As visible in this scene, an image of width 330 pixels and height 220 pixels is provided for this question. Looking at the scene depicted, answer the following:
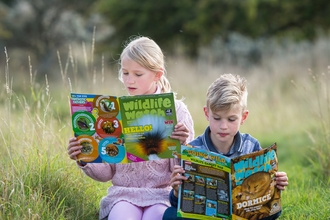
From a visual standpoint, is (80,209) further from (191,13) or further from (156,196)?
(191,13)

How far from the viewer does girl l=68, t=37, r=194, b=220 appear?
396cm

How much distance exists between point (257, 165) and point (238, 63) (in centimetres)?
1250

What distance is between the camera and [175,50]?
60.0ft

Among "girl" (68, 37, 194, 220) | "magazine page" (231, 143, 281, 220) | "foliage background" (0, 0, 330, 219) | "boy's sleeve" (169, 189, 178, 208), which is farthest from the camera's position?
"foliage background" (0, 0, 330, 219)

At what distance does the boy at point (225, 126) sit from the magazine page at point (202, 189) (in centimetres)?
6

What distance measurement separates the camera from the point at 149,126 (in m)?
3.72

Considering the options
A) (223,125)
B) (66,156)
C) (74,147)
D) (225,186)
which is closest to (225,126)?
(223,125)

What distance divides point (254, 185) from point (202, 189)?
0.30m

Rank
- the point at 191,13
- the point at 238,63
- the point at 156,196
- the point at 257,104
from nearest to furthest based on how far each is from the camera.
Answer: the point at 156,196
the point at 257,104
the point at 238,63
the point at 191,13

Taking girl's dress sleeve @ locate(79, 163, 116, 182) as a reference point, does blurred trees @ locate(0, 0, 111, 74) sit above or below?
above

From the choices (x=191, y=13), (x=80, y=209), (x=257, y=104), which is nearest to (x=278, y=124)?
(x=257, y=104)

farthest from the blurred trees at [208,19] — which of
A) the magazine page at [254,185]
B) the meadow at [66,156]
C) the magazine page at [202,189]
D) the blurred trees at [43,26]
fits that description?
the magazine page at [202,189]

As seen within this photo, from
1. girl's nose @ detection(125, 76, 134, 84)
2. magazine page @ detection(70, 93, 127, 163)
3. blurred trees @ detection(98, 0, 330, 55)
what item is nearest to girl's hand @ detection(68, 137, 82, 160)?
magazine page @ detection(70, 93, 127, 163)

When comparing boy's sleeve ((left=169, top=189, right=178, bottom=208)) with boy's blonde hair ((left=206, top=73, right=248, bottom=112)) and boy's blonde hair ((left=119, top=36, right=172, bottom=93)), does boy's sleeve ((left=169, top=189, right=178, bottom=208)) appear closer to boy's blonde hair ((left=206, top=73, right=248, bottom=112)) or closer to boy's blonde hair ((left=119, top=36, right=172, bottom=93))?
boy's blonde hair ((left=206, top=73, right=248, bottom=112))
